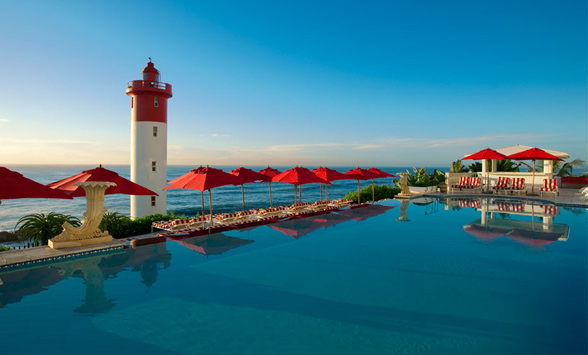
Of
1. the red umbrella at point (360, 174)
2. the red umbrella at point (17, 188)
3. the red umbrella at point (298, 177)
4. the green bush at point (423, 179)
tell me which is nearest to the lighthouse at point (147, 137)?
the red umbrella at point (298, 177)

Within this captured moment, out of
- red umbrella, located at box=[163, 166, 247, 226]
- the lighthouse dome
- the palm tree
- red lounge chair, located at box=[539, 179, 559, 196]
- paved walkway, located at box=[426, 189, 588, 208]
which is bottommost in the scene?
the palm tree

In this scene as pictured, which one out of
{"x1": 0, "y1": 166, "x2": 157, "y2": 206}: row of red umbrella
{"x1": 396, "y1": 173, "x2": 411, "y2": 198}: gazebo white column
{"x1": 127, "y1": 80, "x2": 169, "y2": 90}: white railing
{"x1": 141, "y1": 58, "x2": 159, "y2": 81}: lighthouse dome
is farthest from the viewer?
{"x1": 396, "y1": 173, "x2": 411, "y2": 198}: gazebo white column

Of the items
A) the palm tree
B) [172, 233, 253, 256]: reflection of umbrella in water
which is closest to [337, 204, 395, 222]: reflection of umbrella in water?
[172, 233, 253, 256]: reflection of umbrella in water

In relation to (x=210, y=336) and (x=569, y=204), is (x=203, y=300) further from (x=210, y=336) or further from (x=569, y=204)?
(x=569, y=204)

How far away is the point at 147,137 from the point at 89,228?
9.02m

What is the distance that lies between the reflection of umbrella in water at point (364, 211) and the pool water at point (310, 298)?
179 inches

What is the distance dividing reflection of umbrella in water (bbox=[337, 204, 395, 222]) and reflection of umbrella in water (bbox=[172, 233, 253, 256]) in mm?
6565

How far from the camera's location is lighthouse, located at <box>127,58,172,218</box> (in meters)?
17.7

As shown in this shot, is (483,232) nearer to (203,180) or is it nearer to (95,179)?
(203,180)

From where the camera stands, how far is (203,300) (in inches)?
249

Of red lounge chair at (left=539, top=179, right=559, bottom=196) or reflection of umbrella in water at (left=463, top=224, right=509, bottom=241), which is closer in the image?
reflection of umbrella in water at (left=463, top=224, right=509, bottom=241)

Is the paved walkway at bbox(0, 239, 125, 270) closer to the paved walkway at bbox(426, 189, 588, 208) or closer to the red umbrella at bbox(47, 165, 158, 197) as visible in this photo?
the red umbrella at bbox(47, 165, 158, 197)

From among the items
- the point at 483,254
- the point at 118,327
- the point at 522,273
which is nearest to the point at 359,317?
the point at 118,327

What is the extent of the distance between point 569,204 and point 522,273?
1508 cm
